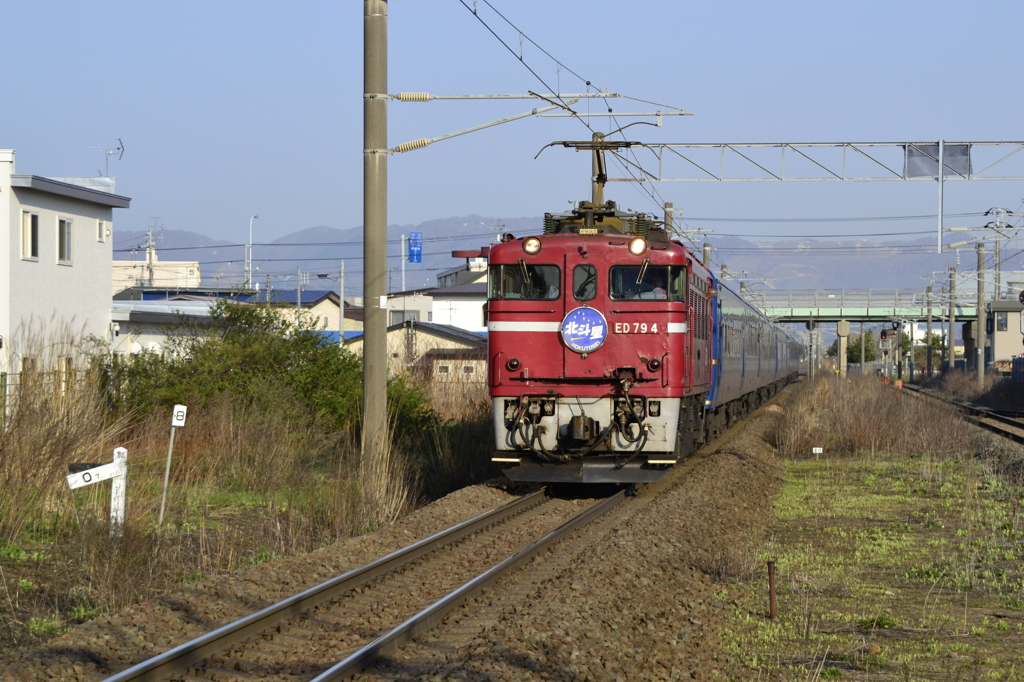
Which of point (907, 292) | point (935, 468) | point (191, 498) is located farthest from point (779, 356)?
point (907, 292)

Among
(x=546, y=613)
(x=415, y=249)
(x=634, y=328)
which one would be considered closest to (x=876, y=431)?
(x=634, y=328)

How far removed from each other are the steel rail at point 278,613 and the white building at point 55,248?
16.1 m

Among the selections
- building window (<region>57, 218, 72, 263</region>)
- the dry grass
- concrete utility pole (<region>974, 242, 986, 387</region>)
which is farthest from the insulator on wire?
concrete utility pole (<region>974, 242, 986, 387</region>)

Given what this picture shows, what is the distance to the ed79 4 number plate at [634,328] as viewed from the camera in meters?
13.4

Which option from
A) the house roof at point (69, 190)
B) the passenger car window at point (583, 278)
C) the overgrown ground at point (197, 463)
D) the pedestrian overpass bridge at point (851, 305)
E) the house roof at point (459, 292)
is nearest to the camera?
the overgrown ground at point (197, 463)

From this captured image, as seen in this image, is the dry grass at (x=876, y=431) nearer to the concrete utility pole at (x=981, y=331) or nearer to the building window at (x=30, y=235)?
the building window at (x=30, y=235)

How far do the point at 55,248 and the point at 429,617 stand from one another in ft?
76.3

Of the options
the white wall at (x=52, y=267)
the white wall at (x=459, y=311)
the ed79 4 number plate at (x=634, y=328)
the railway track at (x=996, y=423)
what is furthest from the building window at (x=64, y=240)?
the white wall at (x=459, y=311)

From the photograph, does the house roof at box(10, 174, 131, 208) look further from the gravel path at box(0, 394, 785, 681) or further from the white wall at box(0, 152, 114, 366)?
the gravel path at box(0, 394, 785, 681)

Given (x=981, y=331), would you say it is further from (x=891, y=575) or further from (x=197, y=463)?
(x=891, y=575)

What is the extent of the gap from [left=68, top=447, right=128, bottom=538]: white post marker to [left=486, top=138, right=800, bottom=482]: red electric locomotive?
513 cm

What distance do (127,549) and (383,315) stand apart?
17.2ft

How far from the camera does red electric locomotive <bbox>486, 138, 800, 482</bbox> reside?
43.9 ft

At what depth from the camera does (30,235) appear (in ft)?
87.5
